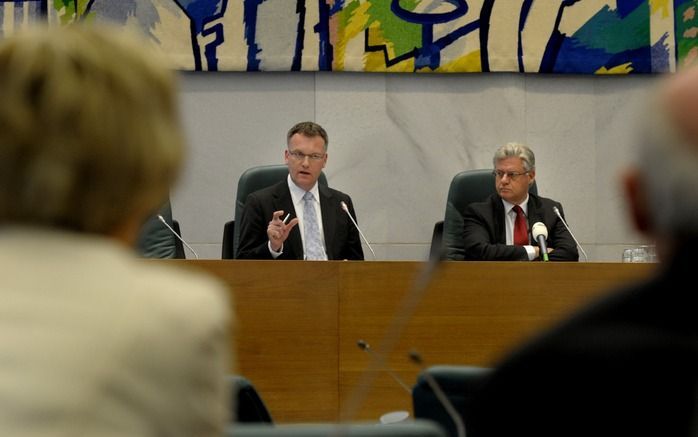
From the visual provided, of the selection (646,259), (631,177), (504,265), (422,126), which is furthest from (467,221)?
(631,177)

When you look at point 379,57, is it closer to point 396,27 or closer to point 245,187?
point 396,27

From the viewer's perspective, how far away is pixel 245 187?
6457 millimetres

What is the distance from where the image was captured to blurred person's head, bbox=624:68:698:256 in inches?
46.1

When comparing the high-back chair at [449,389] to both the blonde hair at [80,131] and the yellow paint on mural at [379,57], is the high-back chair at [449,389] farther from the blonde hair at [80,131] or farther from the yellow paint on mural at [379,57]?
the yellow paint on mural at [379,57]

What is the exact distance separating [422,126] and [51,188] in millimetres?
6682

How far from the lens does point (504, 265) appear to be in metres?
4.43

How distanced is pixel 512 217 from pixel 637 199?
17.5 ft

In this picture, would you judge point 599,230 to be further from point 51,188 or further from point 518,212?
point 51,188

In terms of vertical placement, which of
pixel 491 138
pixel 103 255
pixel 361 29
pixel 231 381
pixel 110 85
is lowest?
pixel 231 381

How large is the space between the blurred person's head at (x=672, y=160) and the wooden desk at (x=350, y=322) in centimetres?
309

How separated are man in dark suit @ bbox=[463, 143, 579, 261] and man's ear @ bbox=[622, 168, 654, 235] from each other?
4906 millimetres

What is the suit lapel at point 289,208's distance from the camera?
6223 millimetres

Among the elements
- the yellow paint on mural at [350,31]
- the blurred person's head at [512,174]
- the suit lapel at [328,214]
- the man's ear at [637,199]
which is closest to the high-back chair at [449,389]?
the man's ear at [637,199]

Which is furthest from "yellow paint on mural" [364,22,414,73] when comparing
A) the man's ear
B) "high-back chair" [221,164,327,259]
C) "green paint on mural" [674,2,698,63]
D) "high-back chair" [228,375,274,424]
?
the man's ear
